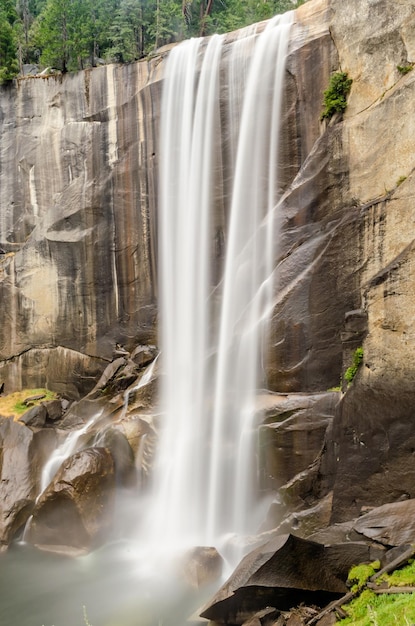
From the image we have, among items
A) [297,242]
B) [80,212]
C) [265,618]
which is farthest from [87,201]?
[265,618]

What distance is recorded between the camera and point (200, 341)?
16094 mm

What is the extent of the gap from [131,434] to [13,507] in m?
3.69

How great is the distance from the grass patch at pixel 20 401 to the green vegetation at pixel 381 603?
13.9m

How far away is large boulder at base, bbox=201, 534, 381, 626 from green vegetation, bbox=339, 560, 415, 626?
253 millimetres

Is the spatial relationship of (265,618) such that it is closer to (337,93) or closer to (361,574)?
(361,574)

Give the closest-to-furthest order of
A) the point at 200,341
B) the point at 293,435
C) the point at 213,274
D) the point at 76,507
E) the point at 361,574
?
the point at 361,574
the point at 293,435
the point at 76,507
the point at 200,341
the point at 213,274

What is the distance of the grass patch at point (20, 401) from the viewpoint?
61.2 ft

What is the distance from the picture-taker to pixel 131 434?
1474 cm

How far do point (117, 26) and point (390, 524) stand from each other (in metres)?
25.9

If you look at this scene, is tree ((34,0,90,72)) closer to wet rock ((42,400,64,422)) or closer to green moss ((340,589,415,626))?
wet rock ((42,400,64,422))

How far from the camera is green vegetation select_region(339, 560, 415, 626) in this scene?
577cm

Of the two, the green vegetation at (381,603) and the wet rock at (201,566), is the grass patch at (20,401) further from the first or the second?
the green vegetation at (381,603)

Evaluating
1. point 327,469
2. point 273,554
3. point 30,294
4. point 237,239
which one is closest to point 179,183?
point 237,239

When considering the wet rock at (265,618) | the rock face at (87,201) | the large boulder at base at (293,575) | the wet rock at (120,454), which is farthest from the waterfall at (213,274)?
the wet rock at (265,618)
